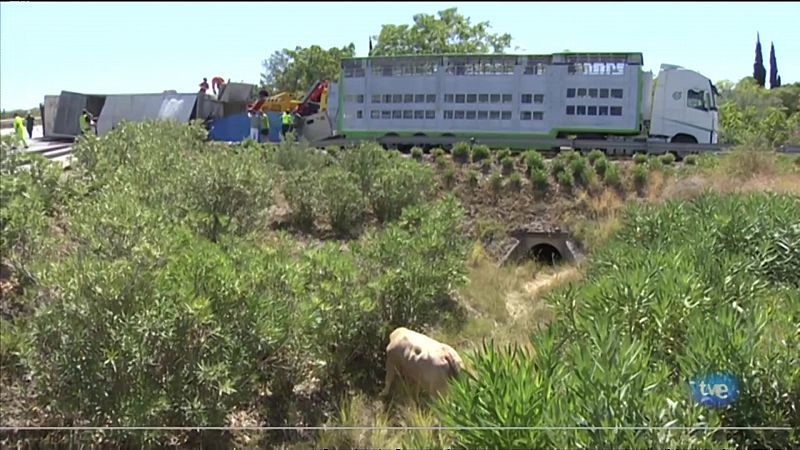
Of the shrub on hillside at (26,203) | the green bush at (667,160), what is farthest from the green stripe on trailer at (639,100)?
the shrub on hillside at (26,203)

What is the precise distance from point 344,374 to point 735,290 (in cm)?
515

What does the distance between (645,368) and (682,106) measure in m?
23.2

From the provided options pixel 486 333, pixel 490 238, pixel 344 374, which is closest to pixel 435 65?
pixel 490 238

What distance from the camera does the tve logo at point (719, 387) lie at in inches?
160

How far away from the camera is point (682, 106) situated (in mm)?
24641

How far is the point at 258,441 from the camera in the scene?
7887 millimetres

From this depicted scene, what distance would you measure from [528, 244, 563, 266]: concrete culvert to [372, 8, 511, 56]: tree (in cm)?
3657

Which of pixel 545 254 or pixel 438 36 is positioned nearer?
pixel 545 254

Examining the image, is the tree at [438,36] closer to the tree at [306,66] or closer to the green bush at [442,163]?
the tree at [306,66]

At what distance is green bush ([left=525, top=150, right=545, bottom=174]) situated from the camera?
Answer: 2094 cm

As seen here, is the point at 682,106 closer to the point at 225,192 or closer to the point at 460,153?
the point at 460,153

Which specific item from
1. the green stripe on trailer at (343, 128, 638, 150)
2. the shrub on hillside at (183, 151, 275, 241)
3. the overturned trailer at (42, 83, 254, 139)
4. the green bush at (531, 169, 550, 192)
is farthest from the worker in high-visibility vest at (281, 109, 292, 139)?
the shrub on hillside at (183, 151, 275, 241)

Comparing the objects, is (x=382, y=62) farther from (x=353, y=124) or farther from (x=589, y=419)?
(x=589, y=419)

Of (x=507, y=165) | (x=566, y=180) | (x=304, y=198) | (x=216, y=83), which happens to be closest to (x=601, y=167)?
(x=566, y=180)
